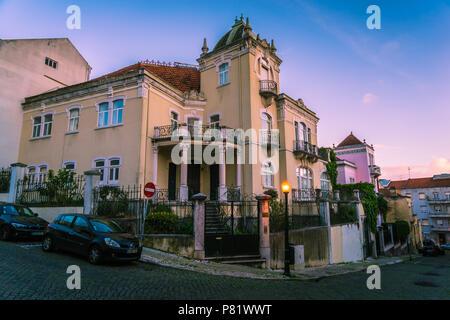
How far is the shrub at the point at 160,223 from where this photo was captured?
42.4 feet

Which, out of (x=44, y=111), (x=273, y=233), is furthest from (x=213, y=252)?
(x=44, y=111)

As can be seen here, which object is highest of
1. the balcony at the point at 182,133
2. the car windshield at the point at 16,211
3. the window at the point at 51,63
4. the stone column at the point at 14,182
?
the window at the point at 51,63

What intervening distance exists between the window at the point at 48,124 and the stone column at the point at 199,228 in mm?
16465

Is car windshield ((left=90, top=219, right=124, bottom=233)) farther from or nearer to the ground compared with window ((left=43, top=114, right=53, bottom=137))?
nearer to the ground

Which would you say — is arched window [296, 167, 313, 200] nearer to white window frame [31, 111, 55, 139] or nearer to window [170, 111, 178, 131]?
window [170, 111, 178, 131]

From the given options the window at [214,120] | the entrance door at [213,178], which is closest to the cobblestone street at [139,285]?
the entrance door at [213,178]

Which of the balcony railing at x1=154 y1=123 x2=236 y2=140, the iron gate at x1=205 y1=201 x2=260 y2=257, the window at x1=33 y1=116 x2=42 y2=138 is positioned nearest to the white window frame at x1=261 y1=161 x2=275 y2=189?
A: the iron gate at x1=205 y1=201 x2=260 y2=257

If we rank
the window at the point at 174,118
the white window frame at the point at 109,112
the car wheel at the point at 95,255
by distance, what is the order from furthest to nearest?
the window at the point at 174,118
the white window frame at the point at 109,112
the car wheel at the point at 95,255

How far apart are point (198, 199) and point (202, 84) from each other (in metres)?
13.7

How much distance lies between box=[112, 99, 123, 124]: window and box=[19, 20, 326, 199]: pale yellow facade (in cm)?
14

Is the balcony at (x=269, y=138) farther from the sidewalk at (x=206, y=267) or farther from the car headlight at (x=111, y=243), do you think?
the car headlight at (x=111, y=243)

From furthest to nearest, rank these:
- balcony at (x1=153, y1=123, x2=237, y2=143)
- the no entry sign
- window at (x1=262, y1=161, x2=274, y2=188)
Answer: window at (x1=262, y1=161, x2=274, y2=188)
balcony at (x1=153, y1=123, x2=237, y2=143)
the no entry sign

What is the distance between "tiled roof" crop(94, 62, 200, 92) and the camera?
76.6 feet

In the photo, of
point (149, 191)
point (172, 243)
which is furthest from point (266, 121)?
point (149, 191)
